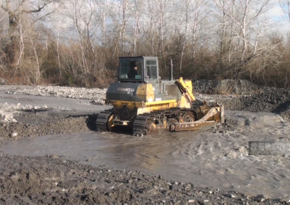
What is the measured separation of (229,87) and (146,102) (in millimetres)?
15504

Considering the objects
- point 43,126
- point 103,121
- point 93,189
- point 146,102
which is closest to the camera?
point 93,189

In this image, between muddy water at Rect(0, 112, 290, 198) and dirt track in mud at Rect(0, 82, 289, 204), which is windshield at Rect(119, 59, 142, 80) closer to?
muddy water at Rect(0, 112, 290, 198)

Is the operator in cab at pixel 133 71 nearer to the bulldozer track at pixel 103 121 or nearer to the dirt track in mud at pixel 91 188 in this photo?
the bulldozer track at pixel 103 121

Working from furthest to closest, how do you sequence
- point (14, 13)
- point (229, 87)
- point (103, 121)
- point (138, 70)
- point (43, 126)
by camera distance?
point (14, 13)
point (229, 87)
point (43, 126)
point (103, 121)
point (138, 70)

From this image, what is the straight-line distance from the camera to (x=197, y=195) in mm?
6434

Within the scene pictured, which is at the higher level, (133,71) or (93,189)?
(133,71)

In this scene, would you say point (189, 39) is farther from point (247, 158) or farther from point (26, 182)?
point (26, 182)

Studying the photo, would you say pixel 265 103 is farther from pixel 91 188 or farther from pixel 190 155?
pixel 91 188

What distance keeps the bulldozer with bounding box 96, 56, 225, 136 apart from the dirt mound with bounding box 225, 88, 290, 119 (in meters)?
5.51

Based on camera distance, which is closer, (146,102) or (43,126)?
(146,102)

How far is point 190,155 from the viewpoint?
1035 cm

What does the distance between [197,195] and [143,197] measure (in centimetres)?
96

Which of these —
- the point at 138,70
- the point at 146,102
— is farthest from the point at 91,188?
the point at 138,70

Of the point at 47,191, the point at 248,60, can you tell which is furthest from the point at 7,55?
the point at 47,191
